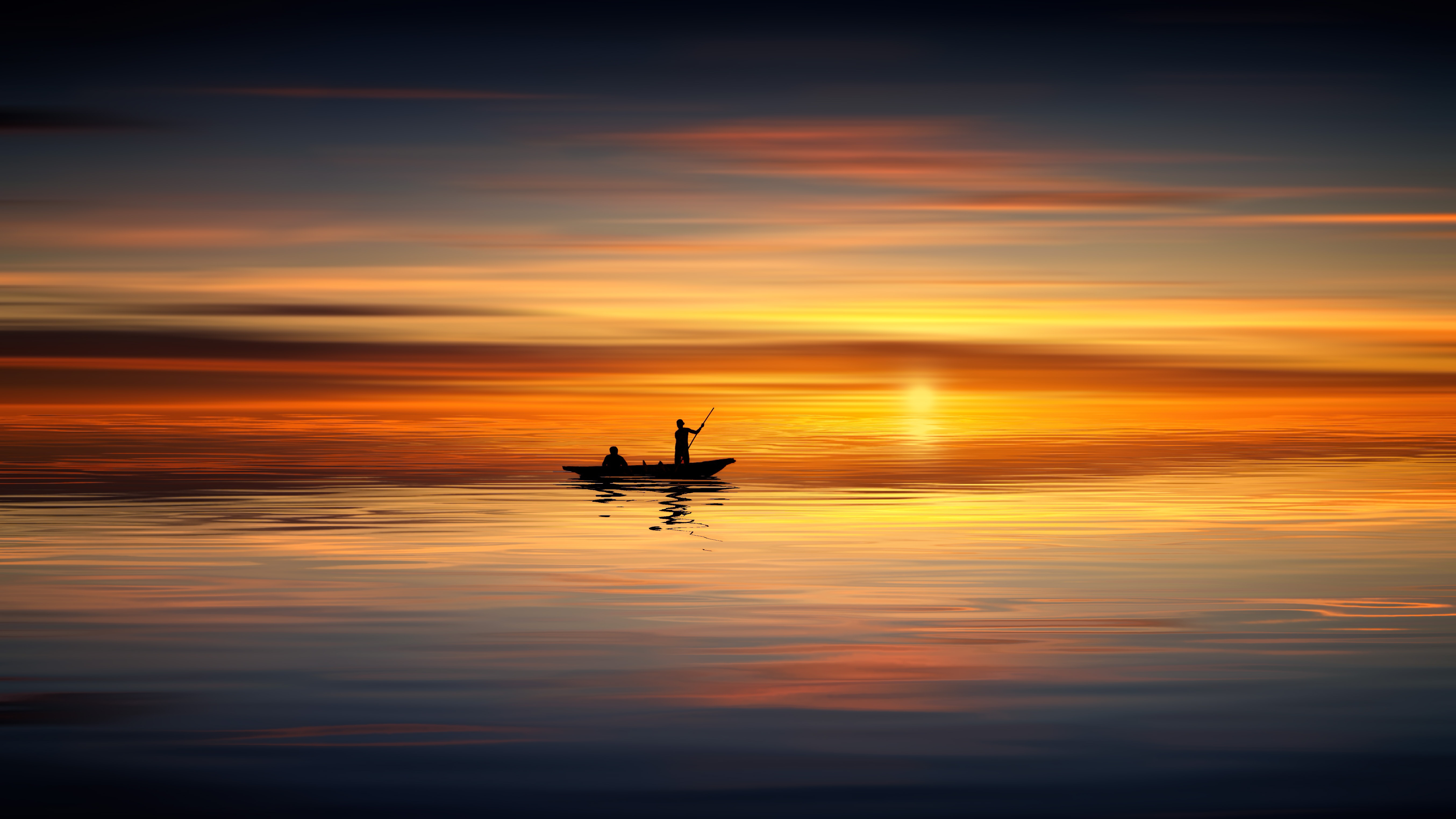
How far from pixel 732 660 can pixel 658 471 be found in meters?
34.2

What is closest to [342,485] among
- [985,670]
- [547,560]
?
[547,560]

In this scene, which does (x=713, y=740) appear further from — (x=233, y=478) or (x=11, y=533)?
(x=233, y=478)

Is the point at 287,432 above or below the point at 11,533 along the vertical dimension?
above

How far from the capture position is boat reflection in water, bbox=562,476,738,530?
1719 inches

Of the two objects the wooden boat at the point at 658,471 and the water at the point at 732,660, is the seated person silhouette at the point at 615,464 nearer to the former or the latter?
the wooden boat at the point at 658,471

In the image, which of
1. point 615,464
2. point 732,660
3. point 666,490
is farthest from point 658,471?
point 732,660

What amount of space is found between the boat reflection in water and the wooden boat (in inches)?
6.5

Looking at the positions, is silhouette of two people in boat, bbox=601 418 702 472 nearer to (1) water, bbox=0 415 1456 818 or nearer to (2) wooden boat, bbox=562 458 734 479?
(2) wooden boat, bbox=562 458 734 479

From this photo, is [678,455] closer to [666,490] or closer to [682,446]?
[682,446]

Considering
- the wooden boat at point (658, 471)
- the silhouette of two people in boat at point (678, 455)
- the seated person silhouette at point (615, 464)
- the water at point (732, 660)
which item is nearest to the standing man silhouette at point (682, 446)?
the silhouette of two people in boat at point (678, 455)

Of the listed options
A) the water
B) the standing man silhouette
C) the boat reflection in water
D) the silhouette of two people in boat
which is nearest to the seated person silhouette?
the silhouette of two people in boat

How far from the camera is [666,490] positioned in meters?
51.7

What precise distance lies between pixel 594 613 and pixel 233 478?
133 feet

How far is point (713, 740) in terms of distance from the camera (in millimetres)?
14047
